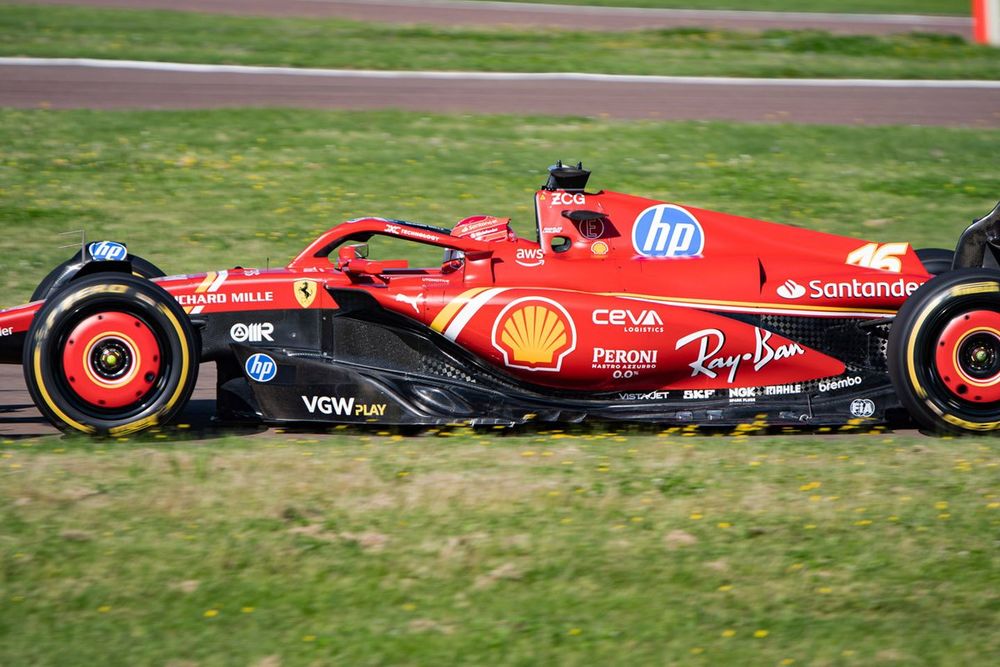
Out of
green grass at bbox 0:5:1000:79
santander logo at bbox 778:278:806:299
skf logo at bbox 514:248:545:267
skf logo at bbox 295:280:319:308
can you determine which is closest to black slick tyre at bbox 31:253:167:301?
skf logo at bbox 295:280:319:308

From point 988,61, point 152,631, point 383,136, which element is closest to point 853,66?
point 988,61

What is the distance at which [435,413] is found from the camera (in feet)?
23.7

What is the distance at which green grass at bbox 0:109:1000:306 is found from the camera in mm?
13125

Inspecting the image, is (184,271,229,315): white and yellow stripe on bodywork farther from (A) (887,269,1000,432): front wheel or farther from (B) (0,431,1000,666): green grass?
(A) (887,269,1000,432): front wheel

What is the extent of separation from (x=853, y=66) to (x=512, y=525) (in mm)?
16626

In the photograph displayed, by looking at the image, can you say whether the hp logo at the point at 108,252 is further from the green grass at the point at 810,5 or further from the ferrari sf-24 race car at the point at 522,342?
the green grass at the point at 810,5

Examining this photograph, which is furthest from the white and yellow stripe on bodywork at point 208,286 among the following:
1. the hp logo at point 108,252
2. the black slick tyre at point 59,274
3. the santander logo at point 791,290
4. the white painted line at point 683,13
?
the white painted line at point 683,13

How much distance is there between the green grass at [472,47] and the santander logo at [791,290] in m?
12.5

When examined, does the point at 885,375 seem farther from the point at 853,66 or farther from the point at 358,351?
the point at 853,66

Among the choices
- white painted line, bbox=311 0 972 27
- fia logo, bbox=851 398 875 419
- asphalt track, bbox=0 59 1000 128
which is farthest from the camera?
white painted line, bbox=311 0 972 27

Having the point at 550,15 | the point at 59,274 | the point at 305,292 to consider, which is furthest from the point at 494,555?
the point at 550,15

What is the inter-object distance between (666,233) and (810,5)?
77.3ft

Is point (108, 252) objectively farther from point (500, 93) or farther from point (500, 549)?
point (500, 93)

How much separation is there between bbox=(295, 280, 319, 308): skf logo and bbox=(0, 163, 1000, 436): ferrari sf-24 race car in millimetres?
17
